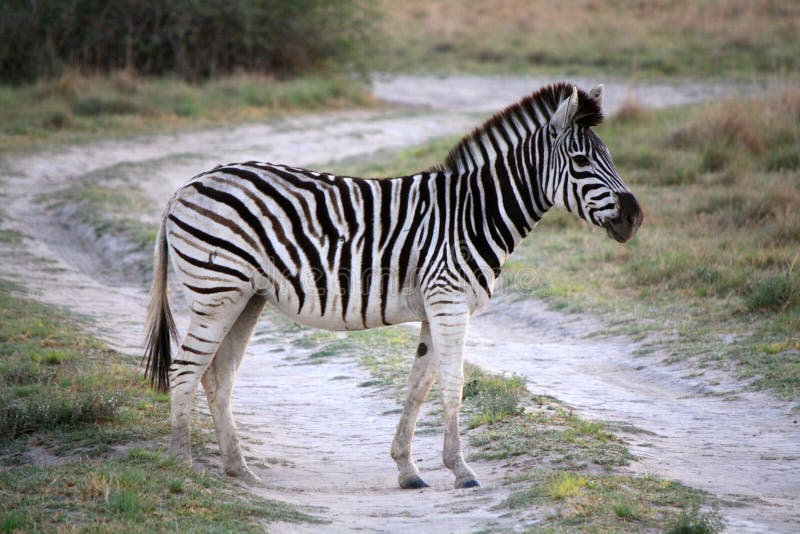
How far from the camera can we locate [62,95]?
67.8 feet

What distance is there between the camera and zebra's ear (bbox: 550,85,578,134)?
588cm

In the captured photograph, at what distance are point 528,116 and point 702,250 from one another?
218 inches

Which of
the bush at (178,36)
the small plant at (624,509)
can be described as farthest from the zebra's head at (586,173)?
the bush at (178,36)

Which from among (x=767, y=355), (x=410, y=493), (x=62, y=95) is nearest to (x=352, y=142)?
(x=62, y=95)

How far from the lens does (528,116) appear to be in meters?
6.21

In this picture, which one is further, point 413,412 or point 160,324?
point 160,324

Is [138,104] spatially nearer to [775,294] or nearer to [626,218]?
[775,294]

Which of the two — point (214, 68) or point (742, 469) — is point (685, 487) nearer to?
point (742, 469)

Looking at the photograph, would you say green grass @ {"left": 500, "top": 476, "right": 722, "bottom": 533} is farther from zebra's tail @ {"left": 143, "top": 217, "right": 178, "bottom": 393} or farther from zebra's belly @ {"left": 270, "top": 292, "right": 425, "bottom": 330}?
zebra's tail @ {"left": 143, "top": 217, "right": 178, "bottom": 393}

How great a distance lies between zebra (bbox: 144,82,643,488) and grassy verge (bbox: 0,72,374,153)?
40.1 feet

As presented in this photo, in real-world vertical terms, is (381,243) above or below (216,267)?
above

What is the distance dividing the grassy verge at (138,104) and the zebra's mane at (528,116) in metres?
12.7

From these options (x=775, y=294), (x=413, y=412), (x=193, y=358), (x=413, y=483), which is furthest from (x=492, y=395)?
(x=775, y=294)

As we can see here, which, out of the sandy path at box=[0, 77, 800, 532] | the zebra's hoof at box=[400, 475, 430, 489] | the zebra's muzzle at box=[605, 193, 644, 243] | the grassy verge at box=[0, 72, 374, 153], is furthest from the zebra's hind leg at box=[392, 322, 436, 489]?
the grassy verge at box=[0, 72, 374, 153]
